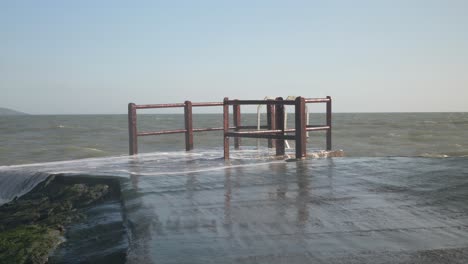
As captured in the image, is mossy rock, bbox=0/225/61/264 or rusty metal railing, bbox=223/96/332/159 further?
rusty metal railing, bbox=223/96/332/159

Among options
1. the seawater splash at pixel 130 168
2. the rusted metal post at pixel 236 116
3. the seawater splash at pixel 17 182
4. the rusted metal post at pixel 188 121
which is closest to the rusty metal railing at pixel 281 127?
the seawater splash at pixel 130 168

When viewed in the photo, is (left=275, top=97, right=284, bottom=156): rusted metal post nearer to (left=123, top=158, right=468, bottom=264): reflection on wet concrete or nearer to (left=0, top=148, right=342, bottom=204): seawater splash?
(left=0, top=148, right=342, bottom=204): seawater splash

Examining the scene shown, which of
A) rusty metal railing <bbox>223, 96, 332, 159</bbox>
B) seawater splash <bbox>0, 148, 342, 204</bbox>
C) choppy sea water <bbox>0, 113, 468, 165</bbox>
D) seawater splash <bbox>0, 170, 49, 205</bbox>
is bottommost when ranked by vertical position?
choppy sea water <bbox>0, 113, 468, 165</bbox>

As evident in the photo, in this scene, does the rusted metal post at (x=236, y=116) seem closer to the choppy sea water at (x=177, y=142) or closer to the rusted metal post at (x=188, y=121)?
the rusted metal post at (x=188, y=121)

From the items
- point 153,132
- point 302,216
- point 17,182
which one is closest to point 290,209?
point 302,216

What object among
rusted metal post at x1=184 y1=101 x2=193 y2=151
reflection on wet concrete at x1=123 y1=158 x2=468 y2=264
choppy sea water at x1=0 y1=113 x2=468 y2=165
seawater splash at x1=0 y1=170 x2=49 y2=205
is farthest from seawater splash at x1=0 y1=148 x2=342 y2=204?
choppy sea water at x1=0 y1=113 x2=468 y2=165

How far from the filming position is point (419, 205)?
15.0ft

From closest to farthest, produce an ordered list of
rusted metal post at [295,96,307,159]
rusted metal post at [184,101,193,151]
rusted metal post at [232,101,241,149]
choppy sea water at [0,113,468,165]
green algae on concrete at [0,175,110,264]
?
green algae on concrete at [0,175,110,264] → rusted metal post at [295,96,307,159] → rusted metal post at [184,101,193,151] → rusted metal post at [232,101,241,149] → choppy sea water at [0,113,468,165]

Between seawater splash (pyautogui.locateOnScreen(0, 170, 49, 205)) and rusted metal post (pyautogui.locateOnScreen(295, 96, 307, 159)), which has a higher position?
rusted metal post (pyautogui.locateOnScreen(295, 96, 307, 159))

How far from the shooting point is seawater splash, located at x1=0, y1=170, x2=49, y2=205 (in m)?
7.33

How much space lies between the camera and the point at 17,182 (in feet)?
25.2

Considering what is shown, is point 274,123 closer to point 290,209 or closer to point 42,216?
point 42,216

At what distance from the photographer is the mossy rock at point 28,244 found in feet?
11.8

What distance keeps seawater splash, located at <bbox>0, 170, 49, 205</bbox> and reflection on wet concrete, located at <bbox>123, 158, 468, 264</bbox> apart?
183cm
